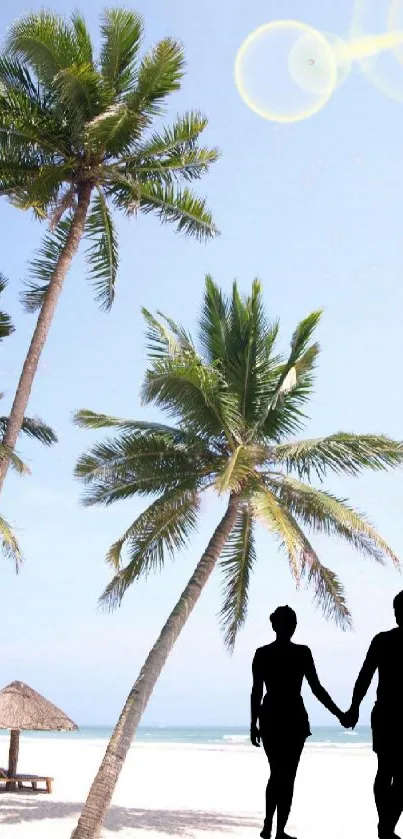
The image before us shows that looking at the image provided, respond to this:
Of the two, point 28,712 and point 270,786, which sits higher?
point 28,712

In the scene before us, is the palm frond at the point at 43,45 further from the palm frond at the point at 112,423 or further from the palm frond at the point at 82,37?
the palm frond at the point at 112,423

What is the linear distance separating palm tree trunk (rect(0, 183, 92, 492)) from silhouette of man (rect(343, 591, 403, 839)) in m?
11.3

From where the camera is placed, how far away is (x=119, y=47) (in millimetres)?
16703

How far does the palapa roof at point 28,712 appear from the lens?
18.9 m

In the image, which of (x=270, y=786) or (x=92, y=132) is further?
(x=92, y=132)

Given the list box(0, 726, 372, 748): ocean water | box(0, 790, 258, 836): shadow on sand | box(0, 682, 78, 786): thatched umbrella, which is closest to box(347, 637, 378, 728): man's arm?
box(0, 790, 258, 836): shadow on sand

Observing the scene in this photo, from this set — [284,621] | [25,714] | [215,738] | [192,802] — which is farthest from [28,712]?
[215,738]

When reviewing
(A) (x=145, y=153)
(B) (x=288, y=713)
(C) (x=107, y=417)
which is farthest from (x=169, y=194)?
(B) (x=288, y=713)

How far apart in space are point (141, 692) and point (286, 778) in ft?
29.8

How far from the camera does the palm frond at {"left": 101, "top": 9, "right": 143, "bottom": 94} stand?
16.7 m

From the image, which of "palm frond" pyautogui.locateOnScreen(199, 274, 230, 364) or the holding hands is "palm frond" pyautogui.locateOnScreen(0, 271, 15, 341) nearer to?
"palm frond" pyautogui.locateOnScreen(199, 274, 230, 364)

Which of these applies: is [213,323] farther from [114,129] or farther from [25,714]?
[25,714]

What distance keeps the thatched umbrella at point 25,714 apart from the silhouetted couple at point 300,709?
49.7 feet

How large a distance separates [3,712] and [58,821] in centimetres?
430
